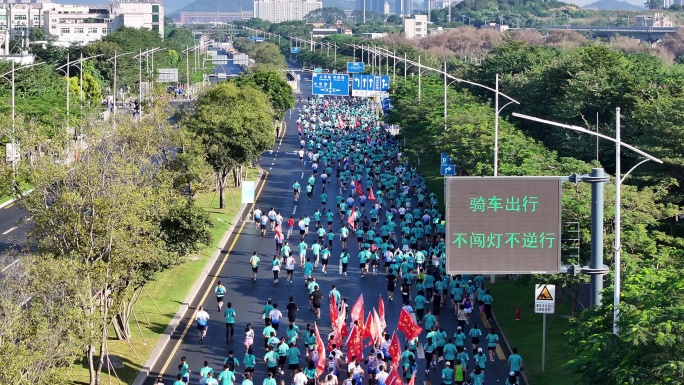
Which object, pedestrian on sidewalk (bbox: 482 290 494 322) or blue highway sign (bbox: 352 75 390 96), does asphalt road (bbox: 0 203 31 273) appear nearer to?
pedestrian on sidewalk (bbox: 482 290 494 322)

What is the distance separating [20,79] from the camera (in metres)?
83.4

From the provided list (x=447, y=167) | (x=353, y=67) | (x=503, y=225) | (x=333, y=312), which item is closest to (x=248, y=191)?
(x=447, y=167)

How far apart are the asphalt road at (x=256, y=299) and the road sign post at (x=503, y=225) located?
807 centimetres

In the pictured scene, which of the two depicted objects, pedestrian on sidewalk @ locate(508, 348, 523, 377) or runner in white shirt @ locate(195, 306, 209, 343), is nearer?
A: pedestrian on sidewalk @ locate(508, 348, 523, 377)

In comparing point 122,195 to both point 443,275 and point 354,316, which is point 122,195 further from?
point 443,275

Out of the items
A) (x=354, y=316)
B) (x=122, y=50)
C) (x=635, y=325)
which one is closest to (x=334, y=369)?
(x=354, y=316)

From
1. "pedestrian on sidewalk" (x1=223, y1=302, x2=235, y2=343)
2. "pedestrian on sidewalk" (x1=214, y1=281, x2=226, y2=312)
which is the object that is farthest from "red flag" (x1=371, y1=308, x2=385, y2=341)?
"pedestrian on sidewalk" (x1=214, y1=281, x2=226, y2=312)

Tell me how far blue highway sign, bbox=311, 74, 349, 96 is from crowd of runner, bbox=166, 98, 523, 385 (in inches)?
604

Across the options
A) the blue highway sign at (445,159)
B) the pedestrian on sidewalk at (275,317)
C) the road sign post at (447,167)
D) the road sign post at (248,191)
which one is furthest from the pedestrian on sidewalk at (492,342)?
the road sign post at (248,191)

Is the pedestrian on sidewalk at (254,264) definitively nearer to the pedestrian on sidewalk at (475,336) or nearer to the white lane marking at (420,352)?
the white lane marking at (420,352)

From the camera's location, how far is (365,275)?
45.1 metres

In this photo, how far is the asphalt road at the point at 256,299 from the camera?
1315 inches

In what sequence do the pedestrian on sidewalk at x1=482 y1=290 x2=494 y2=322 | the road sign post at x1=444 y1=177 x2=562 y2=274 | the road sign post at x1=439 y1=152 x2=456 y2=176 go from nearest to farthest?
the road sign post at x1=444 y1=177 x2=562 y2=274 → the pedestrian on sidewalk at x1=482 y1=290 x2=494 y2=322 → the road sign post at x1=439 y1=152 x2=456 y2=176

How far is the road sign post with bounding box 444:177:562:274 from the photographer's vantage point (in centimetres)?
2400
